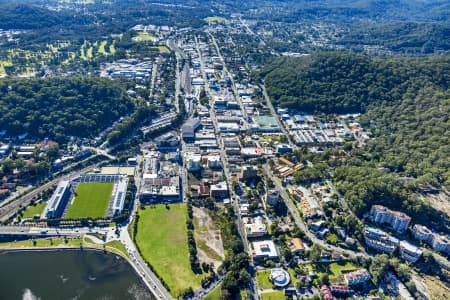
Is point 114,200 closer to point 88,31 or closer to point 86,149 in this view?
point 86,149

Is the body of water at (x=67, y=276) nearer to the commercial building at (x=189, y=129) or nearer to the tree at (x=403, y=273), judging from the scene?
the tree at (x=403, y=273)

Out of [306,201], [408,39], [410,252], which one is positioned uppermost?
[408,39]

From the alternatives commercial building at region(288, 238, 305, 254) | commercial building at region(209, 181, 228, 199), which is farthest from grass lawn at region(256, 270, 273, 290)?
commercial building at region(209, 181, 228, 199)

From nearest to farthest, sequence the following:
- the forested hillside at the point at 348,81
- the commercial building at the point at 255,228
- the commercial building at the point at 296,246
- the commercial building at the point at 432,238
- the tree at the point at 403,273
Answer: the tree at the point at 403,273, the commercial building at the point at 296,246, the commercial building at the point at 432,238, the commercial building at the point at 255,228, the forested hillside at the point at 348,81

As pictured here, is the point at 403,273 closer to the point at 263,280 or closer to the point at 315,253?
the point at 315,253

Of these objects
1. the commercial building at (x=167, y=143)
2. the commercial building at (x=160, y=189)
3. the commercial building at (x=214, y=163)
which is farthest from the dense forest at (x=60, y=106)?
the commercial building at (x=214, y=163)

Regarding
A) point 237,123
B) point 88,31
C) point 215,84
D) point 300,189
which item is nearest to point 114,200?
point 300,189

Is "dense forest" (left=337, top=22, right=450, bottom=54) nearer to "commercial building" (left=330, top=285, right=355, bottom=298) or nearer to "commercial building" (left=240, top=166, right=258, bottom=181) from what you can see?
"commercial building" (left=240, top=166, right=258, bottom=181)

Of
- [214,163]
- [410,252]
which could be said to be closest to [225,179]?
[214,163]
